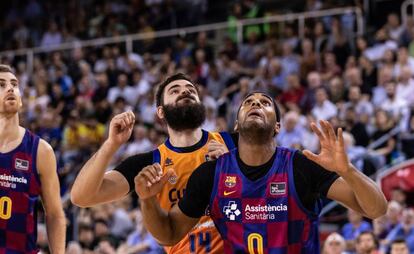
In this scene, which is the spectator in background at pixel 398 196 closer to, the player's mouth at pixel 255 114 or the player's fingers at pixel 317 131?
the player's mouth at pixel 255 114

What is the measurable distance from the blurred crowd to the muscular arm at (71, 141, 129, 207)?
15.1ft

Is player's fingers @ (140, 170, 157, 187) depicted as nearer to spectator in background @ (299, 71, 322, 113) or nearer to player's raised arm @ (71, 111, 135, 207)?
player's raised arm @ (71, 111, 135, 207)

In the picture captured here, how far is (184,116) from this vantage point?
21.9 feet

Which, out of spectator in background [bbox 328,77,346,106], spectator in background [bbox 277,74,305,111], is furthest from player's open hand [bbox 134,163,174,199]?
spectator in background [bbox 277,74,305,111]

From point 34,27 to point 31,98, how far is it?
5.58 m

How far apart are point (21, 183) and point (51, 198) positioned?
0.87 ft

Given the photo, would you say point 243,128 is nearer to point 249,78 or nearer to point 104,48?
point 249,78

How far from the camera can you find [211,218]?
6.01 meters

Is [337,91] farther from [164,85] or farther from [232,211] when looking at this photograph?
[232,211]

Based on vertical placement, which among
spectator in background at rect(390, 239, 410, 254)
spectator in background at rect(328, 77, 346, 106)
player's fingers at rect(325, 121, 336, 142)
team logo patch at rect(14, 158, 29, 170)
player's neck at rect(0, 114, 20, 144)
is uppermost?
spectator in background at rect(328, 77, 346, 106)

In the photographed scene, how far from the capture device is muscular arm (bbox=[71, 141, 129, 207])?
579 cm

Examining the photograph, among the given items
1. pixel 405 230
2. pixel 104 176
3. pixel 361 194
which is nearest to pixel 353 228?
pixel 405 230

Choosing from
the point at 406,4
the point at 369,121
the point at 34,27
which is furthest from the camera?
the point at 34,27

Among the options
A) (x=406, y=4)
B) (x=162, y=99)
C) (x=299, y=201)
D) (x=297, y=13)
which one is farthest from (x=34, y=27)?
(x=299, y=201)
